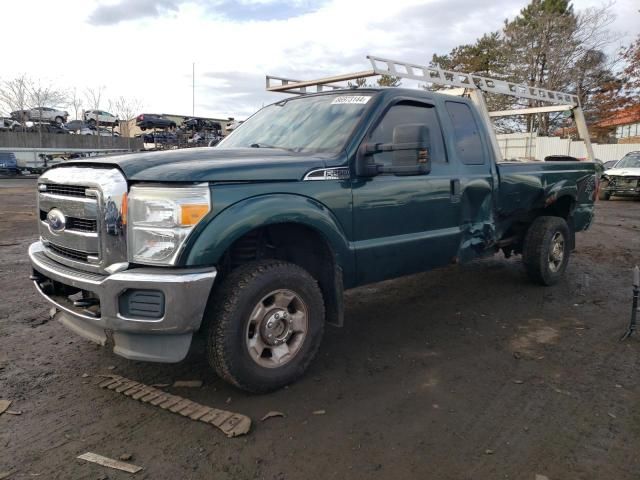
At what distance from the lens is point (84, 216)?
9.95ft

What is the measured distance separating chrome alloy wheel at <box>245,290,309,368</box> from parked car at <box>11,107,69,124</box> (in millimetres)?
40069

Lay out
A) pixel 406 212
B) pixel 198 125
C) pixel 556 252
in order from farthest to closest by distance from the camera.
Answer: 1. pixel 198 125
2. pixel 556 252
3. pixel 406 212

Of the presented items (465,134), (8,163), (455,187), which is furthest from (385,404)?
(8,163)

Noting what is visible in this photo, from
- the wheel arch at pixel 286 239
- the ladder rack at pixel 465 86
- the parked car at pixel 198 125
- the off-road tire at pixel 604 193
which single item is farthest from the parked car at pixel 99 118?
the wheel arch at pixel 286 239

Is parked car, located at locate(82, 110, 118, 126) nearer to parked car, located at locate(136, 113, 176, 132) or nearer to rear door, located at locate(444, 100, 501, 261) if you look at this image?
parked car, located at locate(136, 113, 176, 132)

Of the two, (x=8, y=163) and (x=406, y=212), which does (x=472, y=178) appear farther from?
(x=8, y=163)

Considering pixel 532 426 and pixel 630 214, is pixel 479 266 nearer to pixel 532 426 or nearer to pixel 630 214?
pixel 532 426

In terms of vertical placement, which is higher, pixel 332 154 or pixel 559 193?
pixel 332 154

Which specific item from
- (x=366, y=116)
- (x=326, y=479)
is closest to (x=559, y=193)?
Answer: (x=366, y=116)

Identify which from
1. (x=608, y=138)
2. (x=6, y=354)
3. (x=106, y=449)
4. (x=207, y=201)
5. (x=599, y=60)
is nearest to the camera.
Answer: (x=106, y=449)

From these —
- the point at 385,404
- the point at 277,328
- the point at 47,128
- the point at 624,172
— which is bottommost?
the point at 385,404

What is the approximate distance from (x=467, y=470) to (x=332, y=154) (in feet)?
7.08

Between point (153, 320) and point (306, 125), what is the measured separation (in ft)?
6.70

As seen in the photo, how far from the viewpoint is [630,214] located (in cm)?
1373
